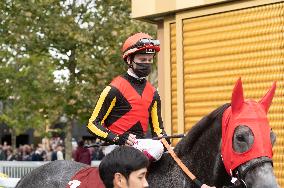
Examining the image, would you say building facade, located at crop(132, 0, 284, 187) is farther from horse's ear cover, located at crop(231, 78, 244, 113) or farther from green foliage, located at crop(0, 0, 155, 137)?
green foliage, located at crop(0, 0, 155, 137)

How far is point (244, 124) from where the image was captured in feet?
16.0

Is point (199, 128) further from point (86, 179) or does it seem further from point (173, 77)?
point (173, 77)

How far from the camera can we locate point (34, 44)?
21.8 m

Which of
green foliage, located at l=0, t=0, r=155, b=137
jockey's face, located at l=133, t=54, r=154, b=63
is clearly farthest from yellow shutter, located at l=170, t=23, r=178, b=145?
green foliage, located at l=0, t=0, r=155, b=137

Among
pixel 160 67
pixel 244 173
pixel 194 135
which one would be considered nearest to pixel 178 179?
pixel 194 135

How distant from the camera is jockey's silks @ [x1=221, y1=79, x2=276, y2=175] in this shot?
4.78 m

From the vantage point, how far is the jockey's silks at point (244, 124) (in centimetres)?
478

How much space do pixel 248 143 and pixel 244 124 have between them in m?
0.16

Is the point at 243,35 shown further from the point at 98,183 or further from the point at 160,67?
the point at 98,183

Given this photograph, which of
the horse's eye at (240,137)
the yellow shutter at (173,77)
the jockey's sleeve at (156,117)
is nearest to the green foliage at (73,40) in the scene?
the yellow shutter at (173,77)

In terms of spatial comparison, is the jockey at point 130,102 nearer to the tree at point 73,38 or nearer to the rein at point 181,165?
the rein at point 181,165

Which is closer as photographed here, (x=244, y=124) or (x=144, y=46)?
(x=244, y=124)

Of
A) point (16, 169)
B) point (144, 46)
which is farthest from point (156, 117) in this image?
point (16, 169)

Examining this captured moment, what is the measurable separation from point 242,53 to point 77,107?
12535mm
